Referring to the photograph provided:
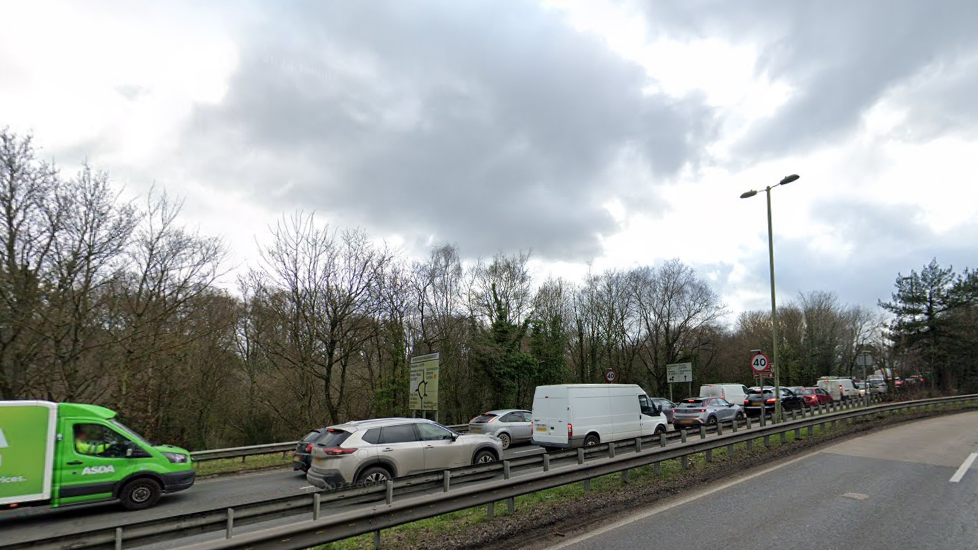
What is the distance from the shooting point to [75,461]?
936 centimetres

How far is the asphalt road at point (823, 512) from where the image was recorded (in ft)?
19.4

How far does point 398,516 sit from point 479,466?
2885 millimetres

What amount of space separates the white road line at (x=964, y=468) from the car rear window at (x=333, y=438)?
11.9 metres

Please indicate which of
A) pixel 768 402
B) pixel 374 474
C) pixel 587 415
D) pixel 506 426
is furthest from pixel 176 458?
pixel 768 402

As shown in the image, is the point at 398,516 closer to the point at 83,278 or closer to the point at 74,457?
the point at 74,457

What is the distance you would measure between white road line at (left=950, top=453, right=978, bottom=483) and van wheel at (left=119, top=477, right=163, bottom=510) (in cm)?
1591

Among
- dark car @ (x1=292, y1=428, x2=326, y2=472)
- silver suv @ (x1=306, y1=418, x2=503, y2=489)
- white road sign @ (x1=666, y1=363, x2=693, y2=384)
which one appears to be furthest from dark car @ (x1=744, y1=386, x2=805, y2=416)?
dark car @ (x1=292, y1=428, x2=326, y2=472)

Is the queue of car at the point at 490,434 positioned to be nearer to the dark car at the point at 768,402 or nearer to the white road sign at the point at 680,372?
the dark car at the point at 768,402

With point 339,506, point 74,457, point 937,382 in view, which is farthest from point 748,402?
point 74,457

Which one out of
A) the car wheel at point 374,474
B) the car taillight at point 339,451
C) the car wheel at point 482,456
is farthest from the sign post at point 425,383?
the car taillight at point 339,451

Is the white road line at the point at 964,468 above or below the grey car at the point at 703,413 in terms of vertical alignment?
above

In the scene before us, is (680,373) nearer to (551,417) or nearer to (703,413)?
(703,413)

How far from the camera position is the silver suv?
384 inches

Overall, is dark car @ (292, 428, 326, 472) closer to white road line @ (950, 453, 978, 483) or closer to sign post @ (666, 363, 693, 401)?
white road line @ (950, 453, 978, 483)
